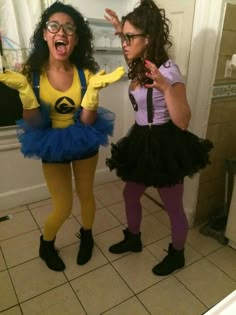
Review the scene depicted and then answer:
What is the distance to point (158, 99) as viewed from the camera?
1.06 metres

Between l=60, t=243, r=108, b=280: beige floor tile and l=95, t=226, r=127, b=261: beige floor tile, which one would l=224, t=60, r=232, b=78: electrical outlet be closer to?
l=95, t=226, r=127, b=261: beige floor tile

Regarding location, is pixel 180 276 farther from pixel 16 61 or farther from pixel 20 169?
pixel 16 61

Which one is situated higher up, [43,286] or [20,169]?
[20,169]

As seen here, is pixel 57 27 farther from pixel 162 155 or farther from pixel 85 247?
pixel 85 247

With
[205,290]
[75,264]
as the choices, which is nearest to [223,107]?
[205,290]

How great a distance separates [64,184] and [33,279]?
54 centimetres

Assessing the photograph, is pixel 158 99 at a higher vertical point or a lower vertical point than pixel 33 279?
higher

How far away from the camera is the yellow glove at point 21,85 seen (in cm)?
97

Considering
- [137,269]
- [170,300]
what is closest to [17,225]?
[137,269]

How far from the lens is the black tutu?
3.64 feet

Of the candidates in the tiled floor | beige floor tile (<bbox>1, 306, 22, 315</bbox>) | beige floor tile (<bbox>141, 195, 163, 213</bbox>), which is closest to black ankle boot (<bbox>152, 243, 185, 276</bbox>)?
the tiled floor

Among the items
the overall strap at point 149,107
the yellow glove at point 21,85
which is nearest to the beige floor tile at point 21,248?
the yellow glove at point 21,85

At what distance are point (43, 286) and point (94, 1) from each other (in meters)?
1.77

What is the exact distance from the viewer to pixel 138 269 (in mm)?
1412
